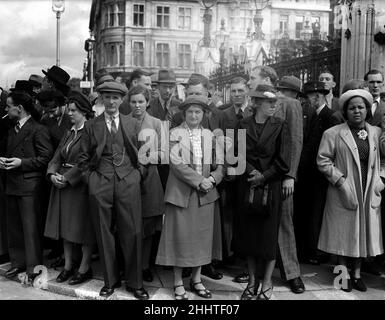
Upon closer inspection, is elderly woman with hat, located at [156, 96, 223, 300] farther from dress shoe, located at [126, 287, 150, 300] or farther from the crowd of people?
dress shoe, located at [126, 287, 150, 300]

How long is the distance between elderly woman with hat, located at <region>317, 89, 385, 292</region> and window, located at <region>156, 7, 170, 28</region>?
17.7 feet

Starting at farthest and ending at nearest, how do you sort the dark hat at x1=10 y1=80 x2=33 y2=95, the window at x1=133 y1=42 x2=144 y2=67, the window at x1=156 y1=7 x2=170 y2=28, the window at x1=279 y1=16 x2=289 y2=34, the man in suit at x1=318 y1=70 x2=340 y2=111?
the window at x1=133 y1=42 x2=144 y2=67
the window at x1=279 y1=16 x2=289 y2=34
the window at x1=156 y1=7 x2=170 y2=28
the dark hat at x1=10 y1=80 x2=33 y2=95
the man in suit at x1=318 y1=70 x2=340 y2=111

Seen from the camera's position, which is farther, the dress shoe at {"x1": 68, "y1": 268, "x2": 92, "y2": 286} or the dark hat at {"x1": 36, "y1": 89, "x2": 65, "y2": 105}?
the dark hat at {"x1": 36, "y1": 89, "x2": 65, "y2": 105}

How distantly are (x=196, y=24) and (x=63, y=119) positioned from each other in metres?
4.88

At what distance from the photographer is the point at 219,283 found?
4.79 m

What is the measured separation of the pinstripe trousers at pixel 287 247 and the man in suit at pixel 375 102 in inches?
54.0

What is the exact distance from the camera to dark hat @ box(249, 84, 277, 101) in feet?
13.7

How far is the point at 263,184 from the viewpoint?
13.5ft

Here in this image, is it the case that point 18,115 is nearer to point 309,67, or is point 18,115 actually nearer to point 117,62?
point 309,67

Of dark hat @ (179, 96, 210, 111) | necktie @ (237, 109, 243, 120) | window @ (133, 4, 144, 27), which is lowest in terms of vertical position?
necktie @ (237, 109, 243, 120)

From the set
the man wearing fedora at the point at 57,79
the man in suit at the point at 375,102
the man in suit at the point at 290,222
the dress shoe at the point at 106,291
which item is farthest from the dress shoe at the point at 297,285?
the man wearing fedora at the point at 57,79

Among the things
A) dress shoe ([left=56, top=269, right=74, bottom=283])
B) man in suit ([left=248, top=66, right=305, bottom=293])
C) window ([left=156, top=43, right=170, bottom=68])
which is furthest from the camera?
window ([left=156, top=43, right=170, bottom=68])

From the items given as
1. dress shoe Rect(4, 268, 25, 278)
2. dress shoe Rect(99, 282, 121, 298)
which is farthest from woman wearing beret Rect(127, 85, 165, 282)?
dress shoe Rect(4, 268, 25, 278)

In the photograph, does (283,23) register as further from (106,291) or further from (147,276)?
(106,291)
